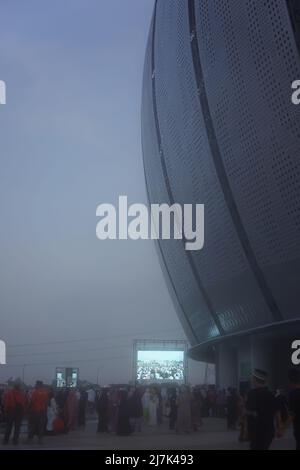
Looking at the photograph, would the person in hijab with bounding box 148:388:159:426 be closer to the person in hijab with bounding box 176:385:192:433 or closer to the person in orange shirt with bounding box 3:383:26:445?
the person in hijab with bounding box 176:385:192:433

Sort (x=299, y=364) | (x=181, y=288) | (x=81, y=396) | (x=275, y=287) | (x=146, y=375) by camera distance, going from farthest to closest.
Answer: (x=146, y=375)
(x=181, y=288)
(x=299, y=364)
(x=275, y=287)
(x=81, y=396)

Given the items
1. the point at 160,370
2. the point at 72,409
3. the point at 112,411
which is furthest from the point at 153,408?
the point at 160,370

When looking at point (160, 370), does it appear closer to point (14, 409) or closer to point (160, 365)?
point (160, 365)

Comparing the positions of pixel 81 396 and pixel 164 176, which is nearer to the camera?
pixel 81 396

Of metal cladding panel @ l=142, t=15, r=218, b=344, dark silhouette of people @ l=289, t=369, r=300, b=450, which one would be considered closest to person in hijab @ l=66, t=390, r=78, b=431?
dark silhouette of people @ l=289, t=369, r=300, b=450

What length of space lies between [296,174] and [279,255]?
2.85 m

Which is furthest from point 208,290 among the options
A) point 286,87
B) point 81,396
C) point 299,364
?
point 286,87

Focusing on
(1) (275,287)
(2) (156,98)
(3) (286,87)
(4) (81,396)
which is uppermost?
(2) (156,98)

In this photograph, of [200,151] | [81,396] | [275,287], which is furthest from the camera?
[200,151]

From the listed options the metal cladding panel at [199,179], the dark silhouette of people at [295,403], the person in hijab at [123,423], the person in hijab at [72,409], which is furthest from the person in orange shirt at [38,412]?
the metal cladding panel at [199,179]

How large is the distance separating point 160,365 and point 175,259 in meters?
9.41

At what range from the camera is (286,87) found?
18.1m

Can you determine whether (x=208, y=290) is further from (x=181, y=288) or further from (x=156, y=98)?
(x=156, y=98)

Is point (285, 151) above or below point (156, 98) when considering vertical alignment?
below
